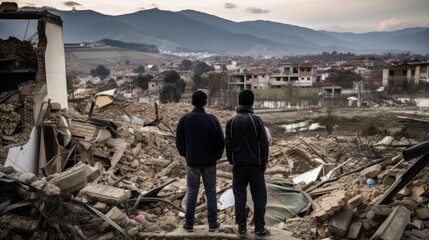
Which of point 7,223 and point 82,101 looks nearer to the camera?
point 7,223

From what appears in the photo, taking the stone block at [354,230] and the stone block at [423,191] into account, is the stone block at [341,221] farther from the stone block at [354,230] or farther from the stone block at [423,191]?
the stone block at [423,191]

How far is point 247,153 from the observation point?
443 centimetres

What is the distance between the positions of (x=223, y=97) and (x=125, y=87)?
928 inches

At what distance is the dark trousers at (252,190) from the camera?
4559 mm

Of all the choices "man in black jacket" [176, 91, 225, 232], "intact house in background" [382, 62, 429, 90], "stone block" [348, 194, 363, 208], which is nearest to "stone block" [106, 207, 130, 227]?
"man in black jacket" [176, 91, 225, 232]

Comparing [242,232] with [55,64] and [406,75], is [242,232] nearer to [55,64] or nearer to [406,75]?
[55,64]

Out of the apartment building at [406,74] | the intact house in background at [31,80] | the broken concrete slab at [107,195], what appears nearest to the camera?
the broken concrete slab at [107,195]

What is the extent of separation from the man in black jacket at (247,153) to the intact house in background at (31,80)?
20.3 feet

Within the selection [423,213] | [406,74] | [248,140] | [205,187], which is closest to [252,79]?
[406,74]

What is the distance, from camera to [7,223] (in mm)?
4363

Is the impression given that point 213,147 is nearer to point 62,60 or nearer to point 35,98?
point 35,98

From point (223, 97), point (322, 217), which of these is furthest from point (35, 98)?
point (223, 97)

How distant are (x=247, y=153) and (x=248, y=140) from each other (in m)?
0.15

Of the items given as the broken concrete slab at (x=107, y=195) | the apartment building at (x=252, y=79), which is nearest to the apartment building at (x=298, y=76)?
the apartment building at (x=252, y=79)
